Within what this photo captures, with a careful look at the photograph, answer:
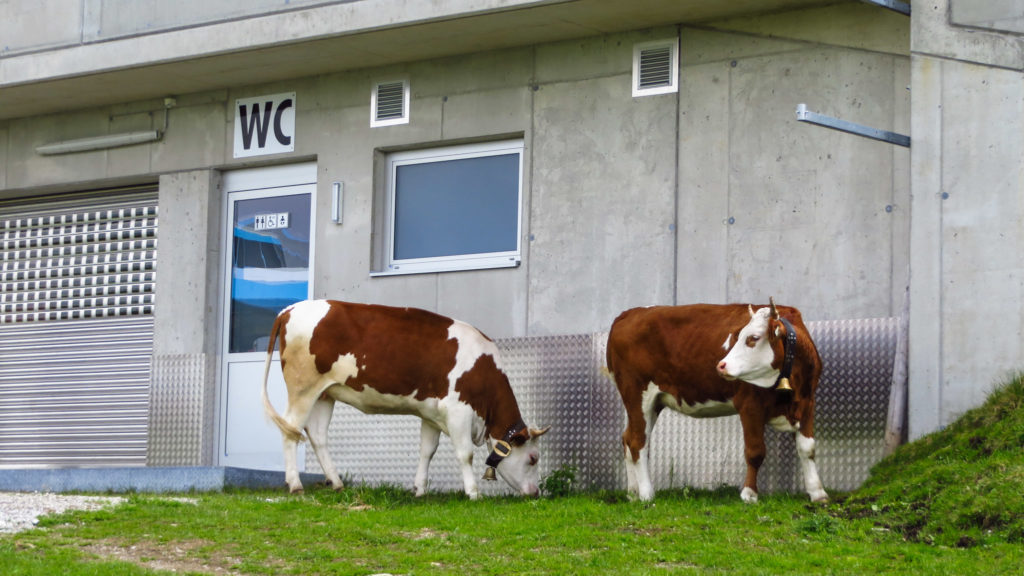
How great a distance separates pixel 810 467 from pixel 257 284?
24.4ft

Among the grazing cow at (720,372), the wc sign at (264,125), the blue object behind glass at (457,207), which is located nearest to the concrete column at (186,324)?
the wc sign at (264,125)

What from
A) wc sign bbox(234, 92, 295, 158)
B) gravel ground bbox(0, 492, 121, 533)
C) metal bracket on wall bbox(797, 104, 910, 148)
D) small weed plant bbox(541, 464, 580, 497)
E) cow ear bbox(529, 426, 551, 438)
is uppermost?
wc sign bbox(234, 92, 295, 158)

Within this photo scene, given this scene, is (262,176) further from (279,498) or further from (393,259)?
(279,498)

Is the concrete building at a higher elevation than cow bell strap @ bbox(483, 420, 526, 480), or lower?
higher

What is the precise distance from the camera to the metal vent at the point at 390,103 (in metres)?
15.3

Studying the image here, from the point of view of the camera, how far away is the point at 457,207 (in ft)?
49.3

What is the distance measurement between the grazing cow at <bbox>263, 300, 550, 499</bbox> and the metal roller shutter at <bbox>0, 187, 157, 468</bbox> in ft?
14.7

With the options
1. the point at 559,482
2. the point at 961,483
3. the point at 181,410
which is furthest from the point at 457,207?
the point at 961,483

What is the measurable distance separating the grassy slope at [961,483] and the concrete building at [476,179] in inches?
18.4

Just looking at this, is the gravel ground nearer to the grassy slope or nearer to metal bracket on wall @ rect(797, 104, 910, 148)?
the grassy slope

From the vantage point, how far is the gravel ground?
10.1 meters

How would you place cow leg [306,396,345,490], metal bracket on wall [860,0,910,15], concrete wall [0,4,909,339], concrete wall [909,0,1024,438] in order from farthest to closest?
cow leg [306,396,345,490]
concrete wall [0,4,909,339]
metal bracket on wall [860,0,910,15]
concrete wall [909,0,1024,438]

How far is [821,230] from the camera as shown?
12.8 meters

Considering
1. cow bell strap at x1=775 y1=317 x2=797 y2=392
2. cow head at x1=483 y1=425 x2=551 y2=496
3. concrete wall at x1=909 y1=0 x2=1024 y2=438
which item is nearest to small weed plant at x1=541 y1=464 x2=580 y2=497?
cow head at x1=483 y1=425 x2=551 y2=496
